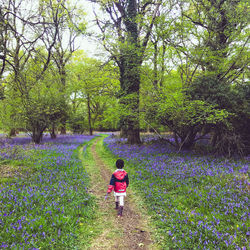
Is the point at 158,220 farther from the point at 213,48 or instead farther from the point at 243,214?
the point at 213,48

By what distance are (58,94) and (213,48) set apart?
1543cm

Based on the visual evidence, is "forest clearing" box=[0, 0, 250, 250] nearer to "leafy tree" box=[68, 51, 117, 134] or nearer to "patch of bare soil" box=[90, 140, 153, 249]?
"patch of bare soil" box=[90, 140, 153, 249]

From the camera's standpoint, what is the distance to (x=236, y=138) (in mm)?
10766

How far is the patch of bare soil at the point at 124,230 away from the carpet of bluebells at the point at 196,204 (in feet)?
1.43

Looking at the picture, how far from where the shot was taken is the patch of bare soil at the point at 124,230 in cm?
405

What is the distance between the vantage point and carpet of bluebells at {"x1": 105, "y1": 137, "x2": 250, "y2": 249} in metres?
3.84

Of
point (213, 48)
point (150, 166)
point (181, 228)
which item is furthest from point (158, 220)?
point (213, 48)

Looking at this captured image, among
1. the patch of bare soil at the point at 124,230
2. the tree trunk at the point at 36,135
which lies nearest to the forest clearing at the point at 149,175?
the patch of bare soil at the point at 124,230

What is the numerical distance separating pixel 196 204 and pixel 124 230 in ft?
7.92

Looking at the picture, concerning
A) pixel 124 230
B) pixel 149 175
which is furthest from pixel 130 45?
pixel 124 230

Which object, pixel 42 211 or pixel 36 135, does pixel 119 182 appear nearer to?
pixel 42 211

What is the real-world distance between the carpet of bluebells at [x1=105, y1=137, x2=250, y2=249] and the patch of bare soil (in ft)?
1.43

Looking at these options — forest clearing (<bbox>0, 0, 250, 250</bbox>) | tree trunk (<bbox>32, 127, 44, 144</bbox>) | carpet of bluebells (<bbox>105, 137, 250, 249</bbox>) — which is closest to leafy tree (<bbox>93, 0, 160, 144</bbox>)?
forest clearing (<bbox>0, 0, 250, 250</bbox>)

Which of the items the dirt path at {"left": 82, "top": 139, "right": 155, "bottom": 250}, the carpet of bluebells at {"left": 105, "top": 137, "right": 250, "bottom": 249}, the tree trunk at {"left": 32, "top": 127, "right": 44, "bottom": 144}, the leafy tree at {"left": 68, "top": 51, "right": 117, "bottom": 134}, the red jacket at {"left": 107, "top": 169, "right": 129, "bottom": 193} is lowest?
the dirt path at {"left": 82, "top": 139, "right": 155, "bottom": 250}
